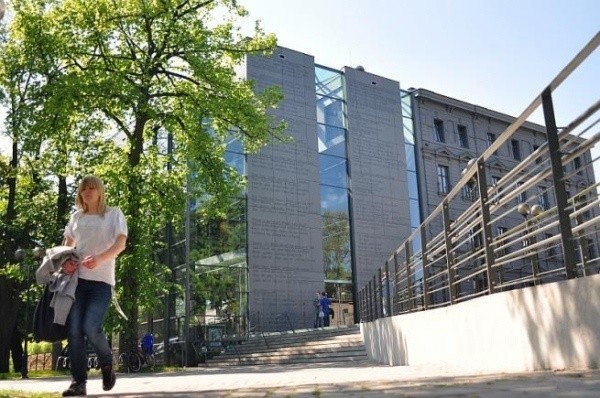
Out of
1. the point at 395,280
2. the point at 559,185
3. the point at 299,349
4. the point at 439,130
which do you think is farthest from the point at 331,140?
the point at 559,185

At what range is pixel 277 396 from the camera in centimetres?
388

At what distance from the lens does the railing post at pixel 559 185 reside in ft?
13.4

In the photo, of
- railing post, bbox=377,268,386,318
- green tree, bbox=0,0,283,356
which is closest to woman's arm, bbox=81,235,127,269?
railing post, bbox=377,268,386,318

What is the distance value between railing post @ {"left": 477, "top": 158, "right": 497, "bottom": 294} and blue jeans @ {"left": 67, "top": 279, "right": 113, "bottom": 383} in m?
3.28

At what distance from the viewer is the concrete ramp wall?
3742 mm

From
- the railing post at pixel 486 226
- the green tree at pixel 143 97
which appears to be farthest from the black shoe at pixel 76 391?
the green tree at pixel 143 97

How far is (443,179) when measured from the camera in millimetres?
34719

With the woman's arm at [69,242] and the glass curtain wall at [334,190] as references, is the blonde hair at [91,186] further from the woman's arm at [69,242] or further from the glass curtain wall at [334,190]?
the glass curtain wall at [334,190]

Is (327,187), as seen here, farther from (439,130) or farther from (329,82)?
(439,130)

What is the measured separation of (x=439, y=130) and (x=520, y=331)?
32.3m

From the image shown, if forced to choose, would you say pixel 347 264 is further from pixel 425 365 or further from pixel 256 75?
pixel 425 365

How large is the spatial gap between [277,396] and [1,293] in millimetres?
22292

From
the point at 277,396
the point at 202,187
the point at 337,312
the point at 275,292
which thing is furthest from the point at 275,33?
the point at 277,396

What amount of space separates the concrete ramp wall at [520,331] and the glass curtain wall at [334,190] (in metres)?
21.4
